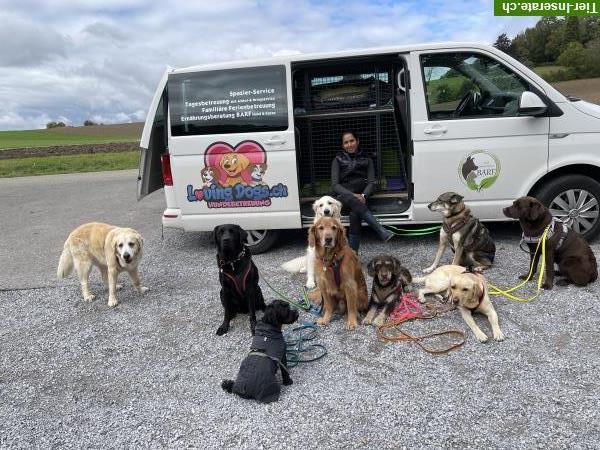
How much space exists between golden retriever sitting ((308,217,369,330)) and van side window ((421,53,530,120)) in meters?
2.22

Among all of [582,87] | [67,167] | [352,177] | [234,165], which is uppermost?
[582,87]

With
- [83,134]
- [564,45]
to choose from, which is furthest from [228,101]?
[83,134]

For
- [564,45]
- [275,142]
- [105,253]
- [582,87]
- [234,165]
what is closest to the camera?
[105,253]

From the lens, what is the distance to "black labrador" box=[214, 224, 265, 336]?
3.97 metres

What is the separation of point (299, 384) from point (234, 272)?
1285 millimetres

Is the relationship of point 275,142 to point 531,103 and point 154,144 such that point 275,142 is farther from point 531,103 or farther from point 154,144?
point 531,103

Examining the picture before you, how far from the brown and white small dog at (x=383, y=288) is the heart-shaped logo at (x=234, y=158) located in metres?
2.19

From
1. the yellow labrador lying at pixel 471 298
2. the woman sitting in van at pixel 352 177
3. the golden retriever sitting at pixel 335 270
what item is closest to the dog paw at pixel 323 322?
the golden retriever sitting at pixel 335 270

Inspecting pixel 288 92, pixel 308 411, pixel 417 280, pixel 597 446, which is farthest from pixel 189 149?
pixel 597 446

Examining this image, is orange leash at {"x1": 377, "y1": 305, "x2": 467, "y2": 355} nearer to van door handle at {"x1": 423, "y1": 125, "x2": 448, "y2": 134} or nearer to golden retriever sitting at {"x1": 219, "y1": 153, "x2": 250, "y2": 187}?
van door handle at {"x1": 423, "y1": 125, "x2": 448, "y2": 134}

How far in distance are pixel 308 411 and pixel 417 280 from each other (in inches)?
91.7

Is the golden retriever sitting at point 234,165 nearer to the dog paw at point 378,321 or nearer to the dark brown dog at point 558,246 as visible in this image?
the dog paw at point 378,321

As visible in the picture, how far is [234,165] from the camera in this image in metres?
5.52

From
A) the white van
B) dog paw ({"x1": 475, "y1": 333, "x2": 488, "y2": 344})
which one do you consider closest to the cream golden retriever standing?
the white van
